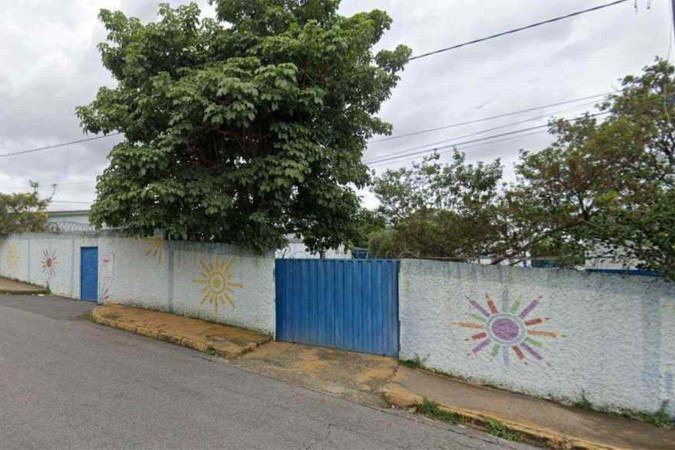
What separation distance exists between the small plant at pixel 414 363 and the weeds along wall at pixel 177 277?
8.88ft

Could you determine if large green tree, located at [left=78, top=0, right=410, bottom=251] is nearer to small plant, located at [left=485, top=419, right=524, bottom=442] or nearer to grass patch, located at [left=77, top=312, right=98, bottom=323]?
grass patch, located at [left=77, top=312, right=98, bottom=323]

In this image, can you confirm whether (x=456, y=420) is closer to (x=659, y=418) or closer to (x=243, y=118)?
(x=659, y=418)

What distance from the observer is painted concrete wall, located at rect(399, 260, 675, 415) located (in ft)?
15.6

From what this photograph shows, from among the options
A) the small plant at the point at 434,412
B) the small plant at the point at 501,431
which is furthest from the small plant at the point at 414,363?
the small plant at the point at 501,431

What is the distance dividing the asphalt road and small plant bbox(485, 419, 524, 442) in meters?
0.14

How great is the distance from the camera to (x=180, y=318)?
900cm

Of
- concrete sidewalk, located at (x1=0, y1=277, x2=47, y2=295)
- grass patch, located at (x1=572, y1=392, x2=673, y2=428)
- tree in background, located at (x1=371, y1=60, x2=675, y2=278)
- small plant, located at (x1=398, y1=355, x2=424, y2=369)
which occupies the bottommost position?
grass patch, located at (x1=572, y1=392, x2=673, y2=428)

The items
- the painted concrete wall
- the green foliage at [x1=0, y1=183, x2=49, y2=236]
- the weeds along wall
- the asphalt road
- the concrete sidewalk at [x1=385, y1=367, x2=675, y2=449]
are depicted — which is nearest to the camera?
the asphalt road

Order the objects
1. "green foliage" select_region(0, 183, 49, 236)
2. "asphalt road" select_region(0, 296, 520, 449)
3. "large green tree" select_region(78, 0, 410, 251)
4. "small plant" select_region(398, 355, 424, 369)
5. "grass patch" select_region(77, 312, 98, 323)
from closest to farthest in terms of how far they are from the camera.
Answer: "asphalt road" select_region(0, 296, 520, 449) → "small plant" select_region(398, 355, 424, 369) → "large green tree" select_region(78, 0, 410, 251) → "grass patch" select_region(77, 312, 98, 323) → "green foliage" select_region(0, 183, 49, 236)

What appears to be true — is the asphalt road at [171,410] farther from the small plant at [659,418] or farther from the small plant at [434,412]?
the small plant at [659,418]

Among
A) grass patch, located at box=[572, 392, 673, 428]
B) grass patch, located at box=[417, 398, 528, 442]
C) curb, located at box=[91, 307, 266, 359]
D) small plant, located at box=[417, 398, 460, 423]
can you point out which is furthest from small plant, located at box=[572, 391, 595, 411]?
curb, located at box=[91, 307, 266, 359]

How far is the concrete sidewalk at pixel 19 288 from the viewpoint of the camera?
13406 millimetres

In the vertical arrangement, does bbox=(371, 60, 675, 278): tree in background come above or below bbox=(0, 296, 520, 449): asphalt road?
above

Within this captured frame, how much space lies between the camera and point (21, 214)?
1673cm
